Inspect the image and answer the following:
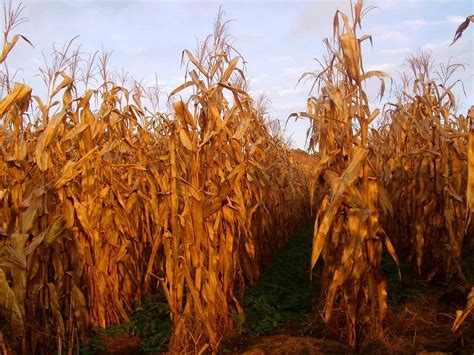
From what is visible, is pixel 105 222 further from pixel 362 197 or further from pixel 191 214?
Result: pixel 362 197

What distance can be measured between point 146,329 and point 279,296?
1.47 metres

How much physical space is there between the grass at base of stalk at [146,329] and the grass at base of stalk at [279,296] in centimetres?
76

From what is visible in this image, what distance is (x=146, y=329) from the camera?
4.44 metres

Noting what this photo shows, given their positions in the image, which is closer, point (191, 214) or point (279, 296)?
point (191, 214)

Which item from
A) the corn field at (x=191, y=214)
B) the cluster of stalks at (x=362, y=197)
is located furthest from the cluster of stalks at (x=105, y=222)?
the cluster of stalks at (x=362, y=197)

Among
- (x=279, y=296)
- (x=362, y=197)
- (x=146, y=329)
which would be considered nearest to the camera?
(x=362, y=197)

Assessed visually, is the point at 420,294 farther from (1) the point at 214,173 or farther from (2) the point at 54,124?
(2) the point at 54,124

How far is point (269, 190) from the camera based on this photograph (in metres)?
7.25

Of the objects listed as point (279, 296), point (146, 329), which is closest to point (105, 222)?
point (146, 329)

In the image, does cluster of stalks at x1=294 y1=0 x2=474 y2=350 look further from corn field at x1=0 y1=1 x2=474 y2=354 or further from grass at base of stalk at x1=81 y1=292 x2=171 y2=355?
grass at base of stalk at x1=81 y1=292 x2=171 y2=355

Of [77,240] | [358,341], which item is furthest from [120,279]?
[358,341]

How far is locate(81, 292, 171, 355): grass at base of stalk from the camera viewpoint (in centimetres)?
409

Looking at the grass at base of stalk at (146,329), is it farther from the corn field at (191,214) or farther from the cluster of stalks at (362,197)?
the cluster of stalks at (362,197)

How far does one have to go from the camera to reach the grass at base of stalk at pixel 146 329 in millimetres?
4086
